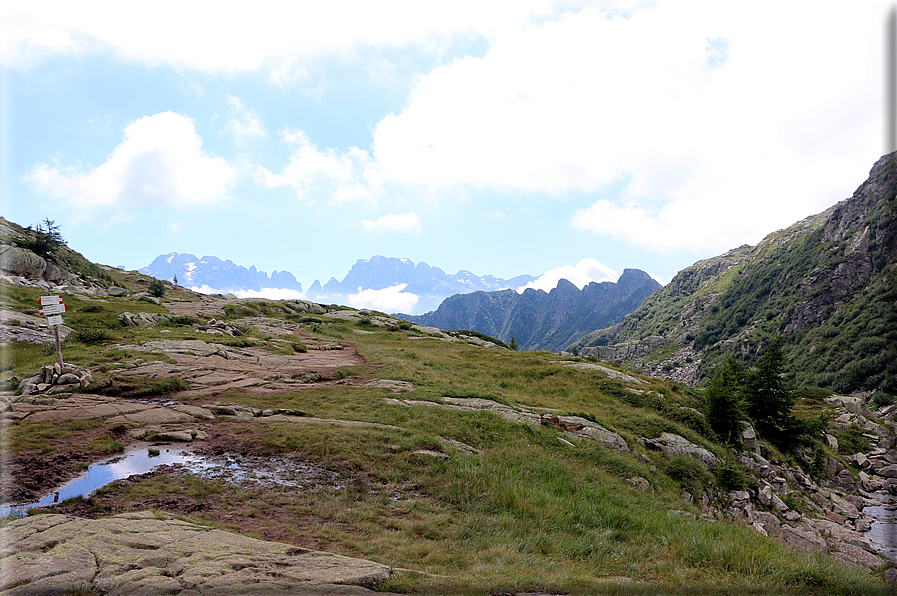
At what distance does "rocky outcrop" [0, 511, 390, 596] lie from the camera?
18.8ft

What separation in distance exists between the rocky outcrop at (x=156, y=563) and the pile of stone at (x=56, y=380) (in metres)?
14.6

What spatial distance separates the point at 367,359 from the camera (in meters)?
36.6

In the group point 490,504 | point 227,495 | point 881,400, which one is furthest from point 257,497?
point 881,400

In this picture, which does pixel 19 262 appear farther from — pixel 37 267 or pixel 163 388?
pixel 163 388

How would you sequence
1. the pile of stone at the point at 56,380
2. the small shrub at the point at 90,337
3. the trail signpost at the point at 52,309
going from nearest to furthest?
the pile of stone at the point at 56,380
the trail signpost at the point at 52,309
the small shrub at the point at 90,337

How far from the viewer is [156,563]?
6.45 meters

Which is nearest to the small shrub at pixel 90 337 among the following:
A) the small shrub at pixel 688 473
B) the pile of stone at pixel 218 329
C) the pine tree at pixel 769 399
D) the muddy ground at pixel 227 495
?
→ the pile of stone at pixel 218 329

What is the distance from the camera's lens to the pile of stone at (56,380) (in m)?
17.6

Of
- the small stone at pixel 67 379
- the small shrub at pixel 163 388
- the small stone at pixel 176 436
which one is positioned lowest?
the small stone at pixel 176 436

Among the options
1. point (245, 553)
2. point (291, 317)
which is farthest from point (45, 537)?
point (291, 317)

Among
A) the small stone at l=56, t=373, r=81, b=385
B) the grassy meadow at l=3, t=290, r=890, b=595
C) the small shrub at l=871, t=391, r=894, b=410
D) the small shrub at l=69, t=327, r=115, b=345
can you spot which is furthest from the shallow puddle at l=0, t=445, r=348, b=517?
the small shrub at l=871, t=391, r=894, b=410

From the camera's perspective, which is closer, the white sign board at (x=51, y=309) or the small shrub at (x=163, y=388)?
the white sign board at (x=51, y=309)

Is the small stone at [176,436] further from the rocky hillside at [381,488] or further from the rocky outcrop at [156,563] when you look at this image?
the rocky outcrop at [156,563]

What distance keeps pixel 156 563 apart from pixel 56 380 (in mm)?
18793
